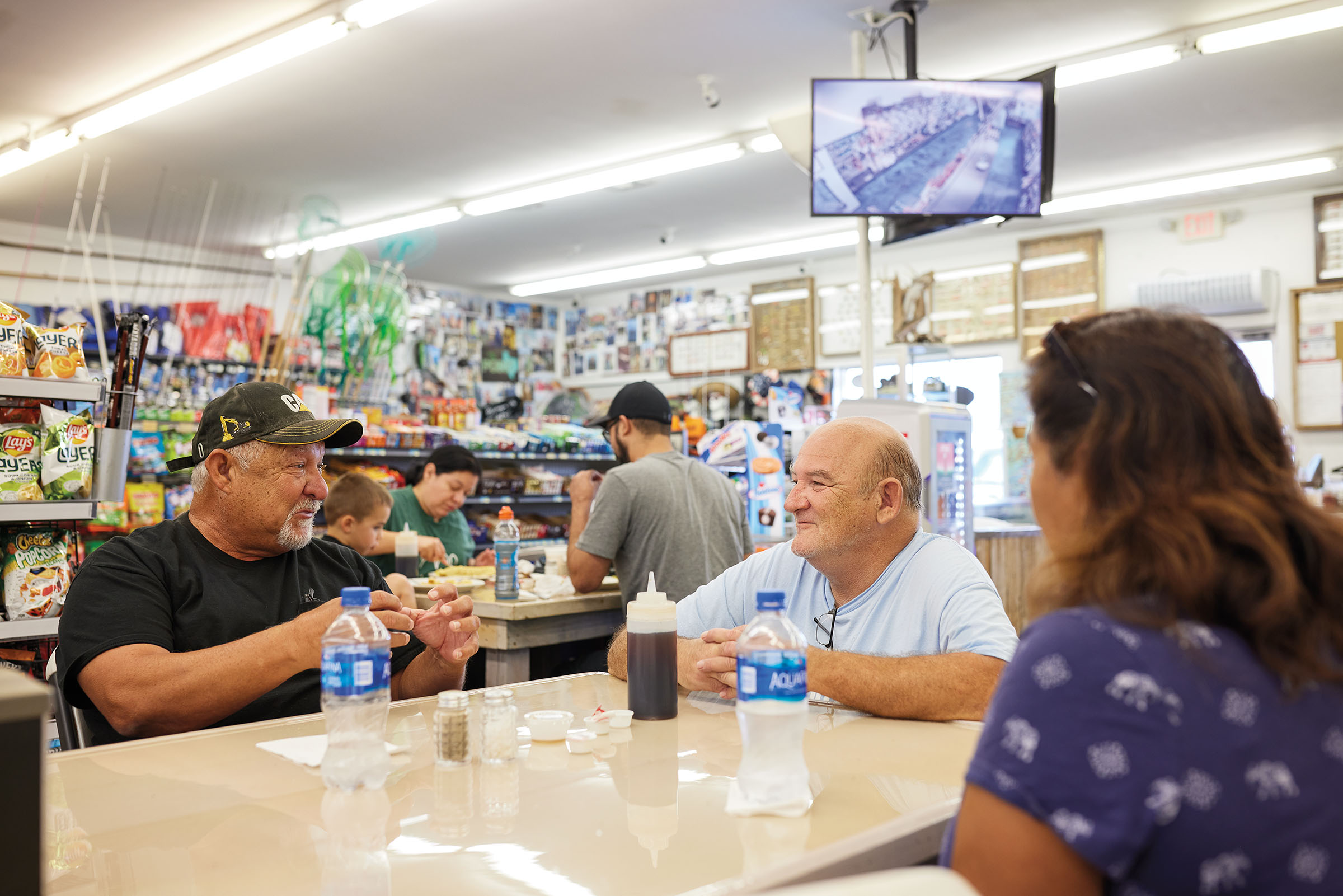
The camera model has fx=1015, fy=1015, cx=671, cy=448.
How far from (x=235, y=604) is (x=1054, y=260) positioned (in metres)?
8.56

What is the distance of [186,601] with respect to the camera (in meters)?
2.30

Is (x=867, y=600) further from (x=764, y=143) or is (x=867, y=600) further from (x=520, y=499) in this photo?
(x=520, y=499)

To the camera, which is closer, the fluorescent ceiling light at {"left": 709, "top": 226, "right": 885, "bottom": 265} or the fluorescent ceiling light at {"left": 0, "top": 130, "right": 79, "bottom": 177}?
the fluorescent ceiling light at {"left": 0, "top": 130, "right": 79, "bottom": 177}

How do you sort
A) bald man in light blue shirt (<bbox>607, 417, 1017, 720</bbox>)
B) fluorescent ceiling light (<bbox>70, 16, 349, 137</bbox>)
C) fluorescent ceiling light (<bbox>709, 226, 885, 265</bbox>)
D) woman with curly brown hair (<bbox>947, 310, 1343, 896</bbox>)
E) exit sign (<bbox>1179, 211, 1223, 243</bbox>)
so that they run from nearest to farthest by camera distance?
woman with curly brown hair (<bbox>947, 310, 1343, 896</bbox>) → bald man in light blue shirt (<bbox>607, 417, 1017, 720</bbox>) → fluorescent ceiling light (<bbox>70, 16, 349, 137</bbox>) → exit sign (<bbox>1179, 211, 1223, 243</bbox>) → fluorescent ceiling light (<bbox>709, 226, 885, 265</bbox>)

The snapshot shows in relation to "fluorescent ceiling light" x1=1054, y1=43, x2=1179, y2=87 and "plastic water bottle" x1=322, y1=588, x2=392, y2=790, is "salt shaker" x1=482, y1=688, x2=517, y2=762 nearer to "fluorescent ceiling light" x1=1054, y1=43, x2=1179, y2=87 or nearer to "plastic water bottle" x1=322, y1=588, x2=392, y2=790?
"plastic water bottle" x1=322, y1=588, x2=392, y2=790

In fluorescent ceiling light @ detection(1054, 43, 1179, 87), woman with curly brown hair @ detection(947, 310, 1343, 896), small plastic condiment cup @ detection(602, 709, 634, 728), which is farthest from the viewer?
fluorescent ceiling light @ detection(1054, 43, 1179, 87)

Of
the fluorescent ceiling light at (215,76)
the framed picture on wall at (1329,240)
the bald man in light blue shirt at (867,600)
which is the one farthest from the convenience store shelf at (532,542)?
the framed picture on wall at (1329,240)

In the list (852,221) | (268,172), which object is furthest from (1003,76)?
(268,172)

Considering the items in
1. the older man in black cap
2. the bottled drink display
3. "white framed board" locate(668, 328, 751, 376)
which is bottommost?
the bottled drink display

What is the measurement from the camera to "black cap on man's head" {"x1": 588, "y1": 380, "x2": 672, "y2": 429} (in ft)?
15.7

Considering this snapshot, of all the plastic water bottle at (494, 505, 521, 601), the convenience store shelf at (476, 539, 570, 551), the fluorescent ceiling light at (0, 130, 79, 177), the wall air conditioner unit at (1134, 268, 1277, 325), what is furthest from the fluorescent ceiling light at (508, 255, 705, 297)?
the plastic water bottle at (494, 505, 521, 601)

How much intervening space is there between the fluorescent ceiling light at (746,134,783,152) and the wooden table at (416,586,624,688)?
3921 mm

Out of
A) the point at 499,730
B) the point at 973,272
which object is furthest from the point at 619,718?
the point at 973,272

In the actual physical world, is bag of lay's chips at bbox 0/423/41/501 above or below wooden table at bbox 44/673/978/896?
above
